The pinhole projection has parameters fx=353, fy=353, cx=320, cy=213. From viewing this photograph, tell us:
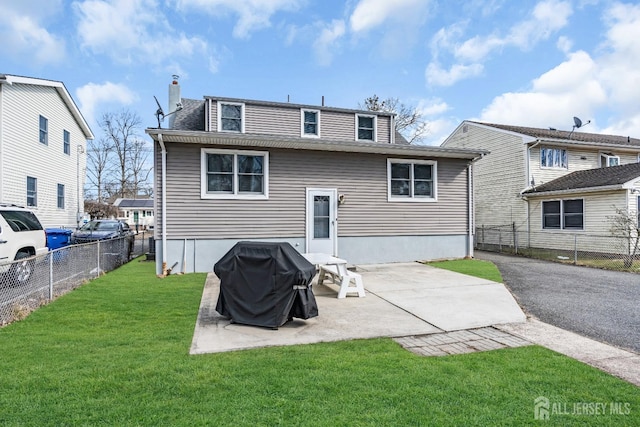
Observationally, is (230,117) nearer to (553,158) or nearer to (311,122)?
(311,122)

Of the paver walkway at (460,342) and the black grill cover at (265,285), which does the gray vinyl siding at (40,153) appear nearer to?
the black grill cover at (265,285)

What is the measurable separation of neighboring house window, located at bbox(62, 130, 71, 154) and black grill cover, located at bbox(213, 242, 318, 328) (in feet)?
56.8

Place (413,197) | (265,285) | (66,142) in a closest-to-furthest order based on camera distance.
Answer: (265,285) → (413,197) → (66,142)

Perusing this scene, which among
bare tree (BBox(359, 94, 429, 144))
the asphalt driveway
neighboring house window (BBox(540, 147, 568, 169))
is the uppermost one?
bare tree (BBox(359, 94, 429, 144))

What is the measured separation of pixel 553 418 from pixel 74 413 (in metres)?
3.50

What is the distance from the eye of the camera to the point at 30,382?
10.0ft

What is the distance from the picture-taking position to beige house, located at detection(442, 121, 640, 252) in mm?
13719

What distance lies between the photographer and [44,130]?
15516 millimetres

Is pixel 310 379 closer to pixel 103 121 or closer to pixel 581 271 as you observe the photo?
pixel 581 271

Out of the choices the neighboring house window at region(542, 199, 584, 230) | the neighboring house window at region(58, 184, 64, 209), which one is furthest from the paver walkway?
the neighboring house window at region(58, 184, 64, 209)

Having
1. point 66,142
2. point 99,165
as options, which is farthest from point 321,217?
point 99,165

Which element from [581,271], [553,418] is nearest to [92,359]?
[553,418]
